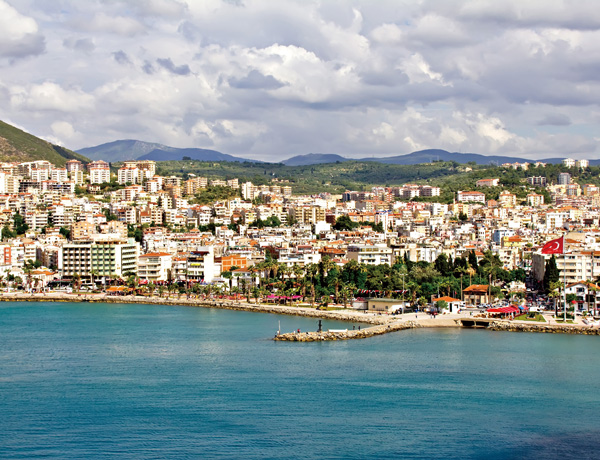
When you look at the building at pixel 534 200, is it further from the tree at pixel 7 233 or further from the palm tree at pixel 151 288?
the palm tree at pixel 151 288

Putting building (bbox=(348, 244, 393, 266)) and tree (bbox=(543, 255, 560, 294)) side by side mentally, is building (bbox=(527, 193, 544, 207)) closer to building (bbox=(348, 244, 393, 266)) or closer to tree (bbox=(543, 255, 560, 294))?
building (bbox=(348, 244, 393, 266))

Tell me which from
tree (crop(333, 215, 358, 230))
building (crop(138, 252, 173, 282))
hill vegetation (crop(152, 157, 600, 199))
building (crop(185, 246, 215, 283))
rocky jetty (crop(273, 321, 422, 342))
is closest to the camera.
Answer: rocky jetty (crop(273, 321, 422, 342))

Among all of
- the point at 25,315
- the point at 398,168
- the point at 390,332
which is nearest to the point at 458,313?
the point at 390,332

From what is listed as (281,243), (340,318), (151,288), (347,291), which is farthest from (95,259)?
(340,318)

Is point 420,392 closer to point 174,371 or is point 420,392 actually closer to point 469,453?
point 469,453

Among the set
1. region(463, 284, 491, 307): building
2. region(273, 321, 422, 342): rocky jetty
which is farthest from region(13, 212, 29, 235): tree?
region(273, 321, 422, 342): rocky jetty

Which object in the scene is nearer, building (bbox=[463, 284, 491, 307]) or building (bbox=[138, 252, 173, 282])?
building (bbox=[463, 284, 491, 307])

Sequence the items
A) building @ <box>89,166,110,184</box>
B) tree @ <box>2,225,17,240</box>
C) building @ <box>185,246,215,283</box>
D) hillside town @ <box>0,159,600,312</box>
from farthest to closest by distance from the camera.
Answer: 1. building @ <box>89,166,110,184</box>
2. tree @ <box>2,225,17,240</box>
3. building @ <box>185,246,215,283</box>
4. hillside town @ <box>0,159,600,312</box>
